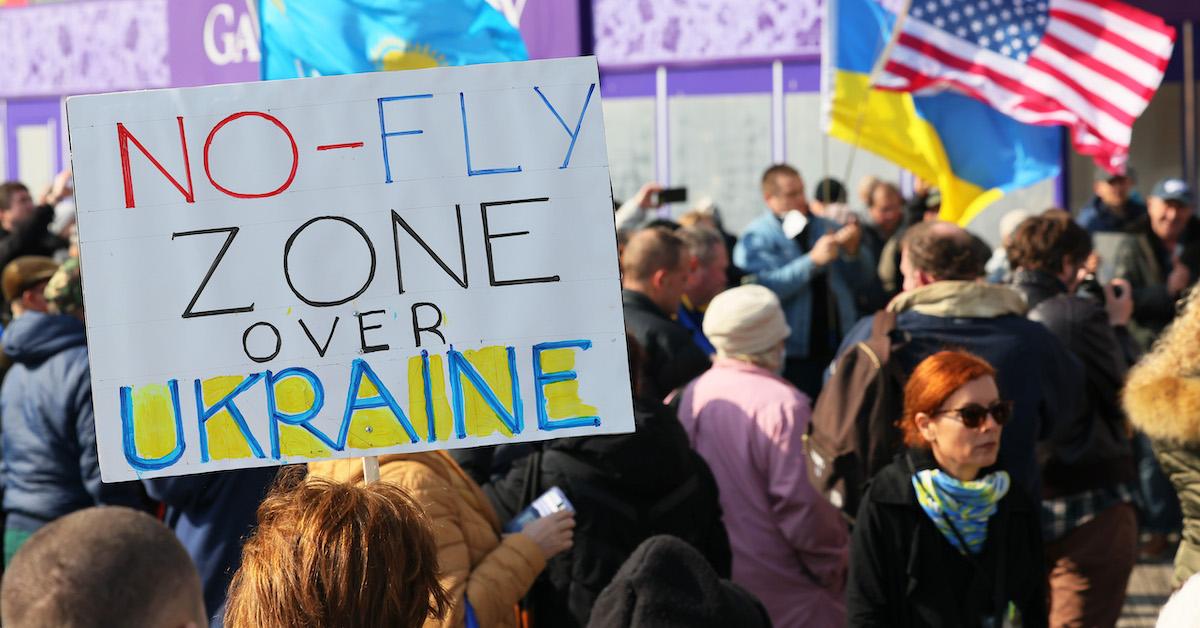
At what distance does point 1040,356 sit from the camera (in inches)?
194

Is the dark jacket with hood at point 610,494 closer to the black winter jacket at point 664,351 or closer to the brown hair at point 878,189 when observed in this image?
the black winter jacket at point 664,351

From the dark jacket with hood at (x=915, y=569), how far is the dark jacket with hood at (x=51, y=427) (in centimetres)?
258

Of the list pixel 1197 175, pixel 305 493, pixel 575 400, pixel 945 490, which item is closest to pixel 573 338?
pixel 575 400

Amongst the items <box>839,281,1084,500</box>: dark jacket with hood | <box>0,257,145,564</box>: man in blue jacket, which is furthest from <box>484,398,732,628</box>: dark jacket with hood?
<box>0,257,145,564</box>: man in blue jacket

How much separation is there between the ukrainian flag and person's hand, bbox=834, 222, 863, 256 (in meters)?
0.83

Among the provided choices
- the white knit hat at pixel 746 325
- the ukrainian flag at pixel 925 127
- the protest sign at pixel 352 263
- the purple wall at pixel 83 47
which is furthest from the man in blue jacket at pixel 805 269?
the purple wall at pixel 83 47

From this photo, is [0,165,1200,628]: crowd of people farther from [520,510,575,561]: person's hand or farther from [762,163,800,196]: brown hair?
[762,163,800,196]: brown hair

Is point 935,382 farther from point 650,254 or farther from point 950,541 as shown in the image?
point 650,254

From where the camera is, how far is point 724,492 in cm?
492

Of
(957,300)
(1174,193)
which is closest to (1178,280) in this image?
(1174,193)

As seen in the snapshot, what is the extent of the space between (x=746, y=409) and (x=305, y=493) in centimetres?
269

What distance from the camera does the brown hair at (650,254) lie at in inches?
220

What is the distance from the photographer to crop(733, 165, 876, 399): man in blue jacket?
776 centimetres

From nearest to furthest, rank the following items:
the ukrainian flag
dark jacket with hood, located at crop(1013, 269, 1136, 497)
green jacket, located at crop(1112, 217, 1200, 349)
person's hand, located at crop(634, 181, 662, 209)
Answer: dark jacket with hood, located at crop(1013, 269, 1136, 497), the ukrainian flag, green jacket, located at crop(1112, 217, 1200, 349), person's hand, located at crop(634, 181, 662, 209)
